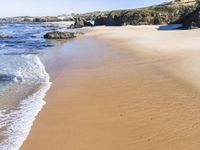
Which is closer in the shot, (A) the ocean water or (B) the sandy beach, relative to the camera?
(B) the sandy beach

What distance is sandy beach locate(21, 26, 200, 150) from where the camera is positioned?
7789mm

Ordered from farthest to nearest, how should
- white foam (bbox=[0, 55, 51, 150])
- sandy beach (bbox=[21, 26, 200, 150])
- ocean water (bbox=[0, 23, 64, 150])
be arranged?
ocean water (bbox=[0, 23, 64, 150]) < white foam (bbox=[0, 55, 51, 150]) < sandy beach (bbox=[21, 26, 200, 150])

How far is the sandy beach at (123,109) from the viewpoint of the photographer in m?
7.79

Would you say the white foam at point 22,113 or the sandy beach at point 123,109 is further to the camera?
the white foam at point 22,113

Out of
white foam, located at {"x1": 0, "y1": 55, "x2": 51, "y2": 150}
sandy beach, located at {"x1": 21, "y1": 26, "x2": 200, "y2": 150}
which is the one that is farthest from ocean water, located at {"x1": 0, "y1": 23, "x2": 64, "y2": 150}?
sandy beach, located at {"x1": 21, "y1": 26, "x2": 200, "y2": 150}

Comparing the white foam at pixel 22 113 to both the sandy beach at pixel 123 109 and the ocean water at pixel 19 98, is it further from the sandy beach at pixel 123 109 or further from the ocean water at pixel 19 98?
the sandy beach at pixel 123 109

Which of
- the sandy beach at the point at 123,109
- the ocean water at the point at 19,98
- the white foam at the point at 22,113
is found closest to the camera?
the sandy beach at the point at 123,109

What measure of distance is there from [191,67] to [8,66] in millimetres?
10737

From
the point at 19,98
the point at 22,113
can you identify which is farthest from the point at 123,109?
the point at 19,98

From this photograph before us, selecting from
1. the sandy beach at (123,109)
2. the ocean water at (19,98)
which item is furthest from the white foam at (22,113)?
the sandy beach at (123,109)

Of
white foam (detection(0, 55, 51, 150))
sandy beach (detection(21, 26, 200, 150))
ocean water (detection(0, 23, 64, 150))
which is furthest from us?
ocean water (detection(0, 23, 64, 150))

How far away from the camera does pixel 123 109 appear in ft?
33.2

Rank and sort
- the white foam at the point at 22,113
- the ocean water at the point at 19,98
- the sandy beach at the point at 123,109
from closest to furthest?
the sandy beach at the point at 123,109
the white foam at the point at 22,113
the ocean water at the point at 19,98

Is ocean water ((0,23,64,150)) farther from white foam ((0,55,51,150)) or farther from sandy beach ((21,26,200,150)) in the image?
sandy beach ((21,26,200,150))
